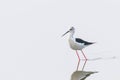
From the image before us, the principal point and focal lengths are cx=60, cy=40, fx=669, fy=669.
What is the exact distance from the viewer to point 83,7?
52.3 ft

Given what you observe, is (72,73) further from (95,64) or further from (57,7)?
(57,7)

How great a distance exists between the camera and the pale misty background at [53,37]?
35.1 feet

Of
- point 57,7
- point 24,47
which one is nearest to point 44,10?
point 57,7

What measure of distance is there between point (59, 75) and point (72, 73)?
0.23 m

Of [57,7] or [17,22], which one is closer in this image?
[17,22]

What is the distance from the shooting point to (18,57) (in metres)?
11.6

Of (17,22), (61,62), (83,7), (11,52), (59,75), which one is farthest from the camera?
(83,7)

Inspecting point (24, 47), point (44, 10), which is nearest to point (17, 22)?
point (44, 10)

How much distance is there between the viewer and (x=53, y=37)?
1308cm

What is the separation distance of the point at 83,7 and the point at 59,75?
5709 millimetres

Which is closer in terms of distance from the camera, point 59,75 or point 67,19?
point 59,75

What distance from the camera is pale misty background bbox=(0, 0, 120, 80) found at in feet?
35.1

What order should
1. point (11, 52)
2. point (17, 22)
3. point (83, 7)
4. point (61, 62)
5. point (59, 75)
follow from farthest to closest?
point (83, 7)
point (17, 22)
point (11, 52)
point (61, 62)
point (59, 75)

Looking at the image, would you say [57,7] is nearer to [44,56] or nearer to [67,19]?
[67,19]
